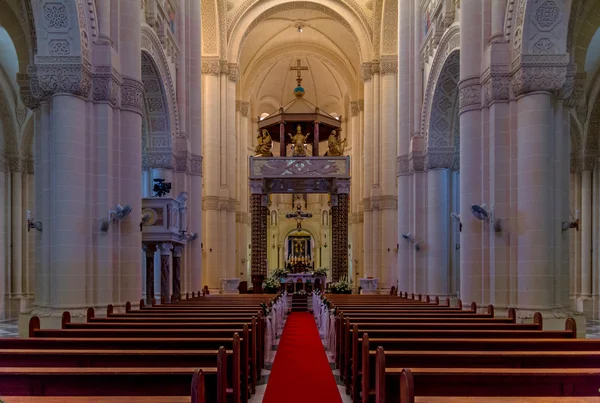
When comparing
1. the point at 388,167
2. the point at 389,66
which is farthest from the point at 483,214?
the point at 389,66

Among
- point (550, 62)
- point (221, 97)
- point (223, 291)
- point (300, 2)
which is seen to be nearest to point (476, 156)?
point (550, 62)

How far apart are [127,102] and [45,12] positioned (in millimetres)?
2594

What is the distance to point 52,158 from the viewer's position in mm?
11617

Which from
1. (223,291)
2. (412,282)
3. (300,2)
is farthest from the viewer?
(300,2)

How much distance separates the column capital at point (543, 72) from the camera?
11.4 metres

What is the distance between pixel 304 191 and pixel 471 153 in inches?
690

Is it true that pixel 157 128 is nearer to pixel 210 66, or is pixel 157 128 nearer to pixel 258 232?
pixel 210 66

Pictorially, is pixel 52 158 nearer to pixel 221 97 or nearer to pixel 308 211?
pixel 221 97

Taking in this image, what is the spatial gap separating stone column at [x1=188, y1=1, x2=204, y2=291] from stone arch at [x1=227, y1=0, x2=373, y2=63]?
8.79 meters

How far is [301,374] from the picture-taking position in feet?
32.4

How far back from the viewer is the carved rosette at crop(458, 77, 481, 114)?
1309 cm

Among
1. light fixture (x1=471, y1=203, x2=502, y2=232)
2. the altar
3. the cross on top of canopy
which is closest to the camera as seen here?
light fixture (x1=471, y1=203, x2=502, y2=232)

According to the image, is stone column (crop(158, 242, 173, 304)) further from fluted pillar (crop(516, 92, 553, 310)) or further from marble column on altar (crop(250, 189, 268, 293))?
marble column on altar (crop(250, 189, 268, 293))

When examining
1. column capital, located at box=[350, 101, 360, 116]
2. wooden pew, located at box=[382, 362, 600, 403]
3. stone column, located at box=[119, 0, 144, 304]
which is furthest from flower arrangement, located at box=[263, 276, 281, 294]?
wooden pew, located at box=[382, 362, 600, 403]
